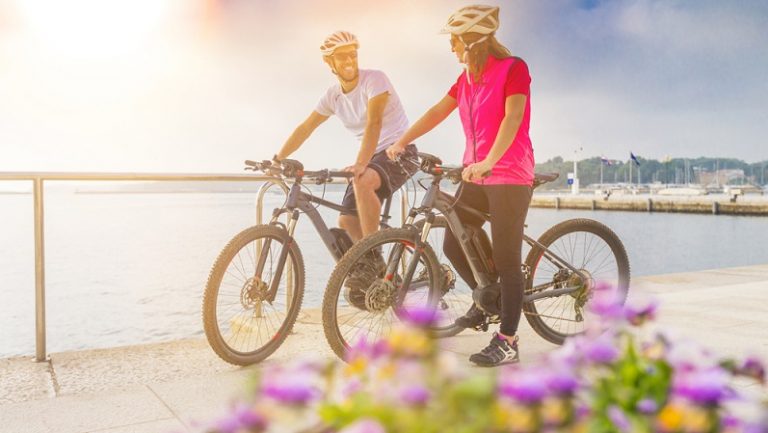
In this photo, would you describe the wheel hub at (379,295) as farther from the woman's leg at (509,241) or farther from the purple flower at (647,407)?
the purple flower at (647,407)

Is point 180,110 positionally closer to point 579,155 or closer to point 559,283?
point 579,155

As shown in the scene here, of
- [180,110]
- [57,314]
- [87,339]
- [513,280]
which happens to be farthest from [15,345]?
[180,110]

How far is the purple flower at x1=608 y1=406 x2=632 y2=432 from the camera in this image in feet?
3.10

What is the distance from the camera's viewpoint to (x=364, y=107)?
4215mm

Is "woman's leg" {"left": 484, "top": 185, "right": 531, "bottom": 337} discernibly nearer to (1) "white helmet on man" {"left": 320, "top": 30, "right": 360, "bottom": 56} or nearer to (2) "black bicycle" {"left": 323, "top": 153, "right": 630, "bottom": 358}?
(2) "black bicycle" {"left": 323, "top": 153, "right": 630, "bottom": 358}

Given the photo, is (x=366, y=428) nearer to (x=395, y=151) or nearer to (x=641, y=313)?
(x=641, y=313)

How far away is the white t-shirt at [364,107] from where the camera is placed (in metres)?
4.17

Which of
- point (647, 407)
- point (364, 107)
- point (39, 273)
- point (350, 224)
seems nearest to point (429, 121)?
point (364, 107)

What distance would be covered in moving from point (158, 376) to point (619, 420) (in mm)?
3147

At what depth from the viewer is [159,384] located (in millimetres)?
3551

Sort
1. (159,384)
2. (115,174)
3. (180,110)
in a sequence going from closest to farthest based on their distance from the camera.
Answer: (159,384), (115,174), (180,110)

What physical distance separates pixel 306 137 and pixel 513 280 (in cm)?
141

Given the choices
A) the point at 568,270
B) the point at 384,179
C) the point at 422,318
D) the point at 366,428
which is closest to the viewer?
the point at 366,428

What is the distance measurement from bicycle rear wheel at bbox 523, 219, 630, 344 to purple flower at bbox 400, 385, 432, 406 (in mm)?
3393
